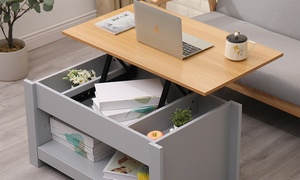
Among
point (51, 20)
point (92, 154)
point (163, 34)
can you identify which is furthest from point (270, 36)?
point (51, 20)

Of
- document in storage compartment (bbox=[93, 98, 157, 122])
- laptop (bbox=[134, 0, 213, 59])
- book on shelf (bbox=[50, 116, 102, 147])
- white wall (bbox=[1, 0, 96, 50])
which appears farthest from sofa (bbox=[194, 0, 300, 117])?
white wall (bbox=[1, 0, 96, 50])

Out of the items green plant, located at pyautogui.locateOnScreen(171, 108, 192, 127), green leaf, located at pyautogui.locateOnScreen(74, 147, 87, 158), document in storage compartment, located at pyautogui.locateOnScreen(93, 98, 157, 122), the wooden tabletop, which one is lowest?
green leaf, located at pyautogui.locateOnScreen(74, 147, 87, 158)

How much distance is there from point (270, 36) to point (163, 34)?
0.99 m

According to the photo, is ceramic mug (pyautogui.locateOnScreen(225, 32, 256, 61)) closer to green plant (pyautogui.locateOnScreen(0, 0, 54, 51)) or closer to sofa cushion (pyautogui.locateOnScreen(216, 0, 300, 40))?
sofa cushion (pyautogui.locateOnScreen(216, 0, 300, 40))

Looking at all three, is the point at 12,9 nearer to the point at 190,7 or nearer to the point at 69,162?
the point at 69,162

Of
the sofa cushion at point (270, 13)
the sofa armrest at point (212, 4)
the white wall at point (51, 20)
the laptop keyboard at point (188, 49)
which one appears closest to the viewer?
the laptop keyboard at point (188, 49)

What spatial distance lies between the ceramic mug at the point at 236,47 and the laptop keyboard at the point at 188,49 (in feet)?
0.52

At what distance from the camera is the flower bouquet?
3.36 m

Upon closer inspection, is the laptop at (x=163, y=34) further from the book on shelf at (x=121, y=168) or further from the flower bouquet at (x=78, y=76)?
the book on shelf at (x=121, y=168)

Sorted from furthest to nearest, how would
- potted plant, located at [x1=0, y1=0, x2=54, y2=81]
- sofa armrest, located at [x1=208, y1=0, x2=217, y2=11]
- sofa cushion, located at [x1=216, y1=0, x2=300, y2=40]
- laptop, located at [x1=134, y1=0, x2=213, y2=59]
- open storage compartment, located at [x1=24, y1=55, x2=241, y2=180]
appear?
sofa armrest, located at [x1=208, y1=0, x2=217, y2=11], potted plant, located at [x1=0, y1=0, x2=54, y2=81], sofa cushion, located at [x1=216, y1=0, x2=300, y2=40], laptop, located at [x1=134, y1=0, x2=213, y2=59], open storage compartment, located at [x1=24, y1=55, x2=241, y2=180]

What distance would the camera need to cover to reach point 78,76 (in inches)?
133

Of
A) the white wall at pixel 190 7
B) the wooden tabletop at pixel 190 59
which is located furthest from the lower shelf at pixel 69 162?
the white wall at pixel 190 7

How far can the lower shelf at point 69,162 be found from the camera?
3.22 metres

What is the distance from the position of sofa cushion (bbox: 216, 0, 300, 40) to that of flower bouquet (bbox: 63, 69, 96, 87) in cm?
114
